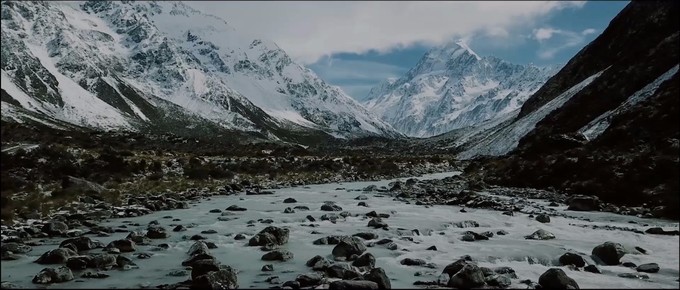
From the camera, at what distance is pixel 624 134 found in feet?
135

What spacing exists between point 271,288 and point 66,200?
66.6ft

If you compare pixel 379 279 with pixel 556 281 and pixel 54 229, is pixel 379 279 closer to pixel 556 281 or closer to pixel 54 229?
pixel 556 281

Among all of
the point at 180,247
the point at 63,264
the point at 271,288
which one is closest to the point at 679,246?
→ the point at 271,288

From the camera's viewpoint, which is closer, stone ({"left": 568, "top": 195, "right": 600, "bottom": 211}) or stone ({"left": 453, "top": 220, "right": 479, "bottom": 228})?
stone ({"left": 453, "top": 220, "right": 479, "bottom": 228})

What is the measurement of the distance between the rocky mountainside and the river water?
5134 millimetres

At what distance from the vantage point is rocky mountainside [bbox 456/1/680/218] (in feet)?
107

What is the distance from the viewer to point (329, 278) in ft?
51.3

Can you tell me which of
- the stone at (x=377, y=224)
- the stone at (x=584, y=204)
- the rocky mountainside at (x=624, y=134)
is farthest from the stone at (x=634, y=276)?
the stone at (x=584, y=204)

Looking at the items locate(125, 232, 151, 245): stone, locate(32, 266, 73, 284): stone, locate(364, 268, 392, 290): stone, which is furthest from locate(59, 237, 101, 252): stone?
locate(364, 268, 392, 290): stone

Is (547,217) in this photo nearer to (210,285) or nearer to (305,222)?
(305,222)

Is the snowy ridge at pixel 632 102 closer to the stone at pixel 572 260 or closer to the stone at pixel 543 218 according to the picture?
the stone at pixel 543 218

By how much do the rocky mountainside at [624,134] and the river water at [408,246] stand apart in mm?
5134

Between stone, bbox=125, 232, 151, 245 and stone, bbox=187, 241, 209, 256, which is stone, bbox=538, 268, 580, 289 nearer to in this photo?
stone, bbox=187, 241, 209, 256

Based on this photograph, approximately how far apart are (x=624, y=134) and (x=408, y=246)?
93.7 ft
